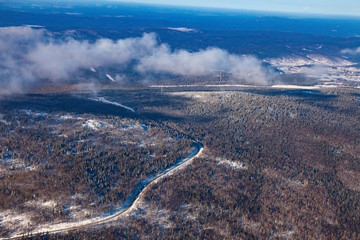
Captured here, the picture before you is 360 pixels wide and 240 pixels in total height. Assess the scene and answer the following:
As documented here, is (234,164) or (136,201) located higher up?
(234,164)

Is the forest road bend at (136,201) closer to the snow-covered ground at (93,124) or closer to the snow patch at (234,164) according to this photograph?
the snow patch at (234,164)

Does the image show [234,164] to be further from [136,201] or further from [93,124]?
[93,124]

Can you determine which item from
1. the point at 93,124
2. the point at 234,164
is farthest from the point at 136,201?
the point at 93,124

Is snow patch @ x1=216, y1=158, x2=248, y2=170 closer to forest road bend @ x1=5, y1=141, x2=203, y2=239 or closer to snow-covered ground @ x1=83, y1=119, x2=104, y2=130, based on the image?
forest road bend @ x1=5, y1=141, x2=203, y2=239

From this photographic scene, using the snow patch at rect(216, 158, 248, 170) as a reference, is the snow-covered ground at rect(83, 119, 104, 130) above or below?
above

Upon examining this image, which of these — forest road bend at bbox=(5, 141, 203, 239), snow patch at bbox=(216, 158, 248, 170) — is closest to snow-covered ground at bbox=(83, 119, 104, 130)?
forest road bend at bbox=(5, 141, 203, 239)

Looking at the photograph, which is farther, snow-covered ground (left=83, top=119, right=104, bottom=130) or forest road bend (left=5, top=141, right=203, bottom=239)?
snow-covered ground (left=83, top=119, right=104, bottom=130)

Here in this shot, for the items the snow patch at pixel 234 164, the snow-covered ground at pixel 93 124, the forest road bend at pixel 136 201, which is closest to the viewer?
the forest road bend at pixel 136 201

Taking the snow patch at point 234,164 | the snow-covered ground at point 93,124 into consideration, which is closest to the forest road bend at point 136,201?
the snow patch at point 234,164

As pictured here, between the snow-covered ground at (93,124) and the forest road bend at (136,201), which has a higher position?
the snow-covered ground at (93,124)

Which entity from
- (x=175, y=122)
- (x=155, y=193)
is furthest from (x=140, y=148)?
(x=175, y=122)

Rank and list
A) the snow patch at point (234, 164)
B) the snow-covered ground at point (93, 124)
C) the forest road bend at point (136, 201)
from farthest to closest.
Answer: the snow-covered ground at point (93, 124) < the snow patch at point (234, 164) < the forest road bend at point (136, 201)
